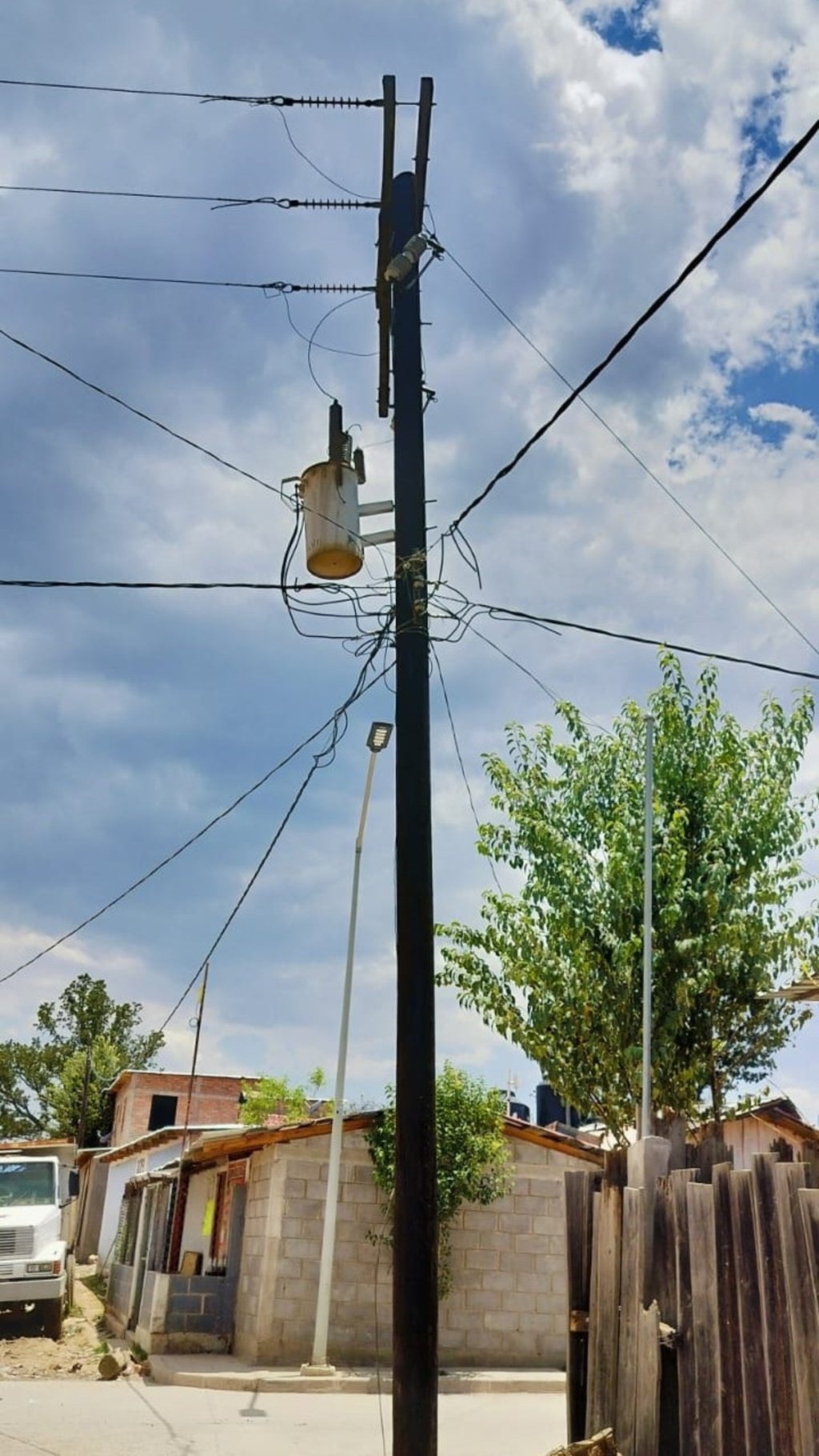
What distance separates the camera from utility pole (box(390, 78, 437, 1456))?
6023 mm

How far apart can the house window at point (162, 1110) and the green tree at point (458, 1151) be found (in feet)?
102

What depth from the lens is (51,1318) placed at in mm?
16562

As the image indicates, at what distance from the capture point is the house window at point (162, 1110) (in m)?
46.0

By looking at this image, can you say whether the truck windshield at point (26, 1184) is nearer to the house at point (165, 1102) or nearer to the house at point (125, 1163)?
the house at point (125, 1163)

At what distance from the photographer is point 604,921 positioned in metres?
14.9

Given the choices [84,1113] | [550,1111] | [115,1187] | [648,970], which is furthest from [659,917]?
[84,1113]

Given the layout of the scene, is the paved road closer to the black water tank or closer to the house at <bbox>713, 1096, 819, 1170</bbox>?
the house at <bbox>713, 1096, 819, 1170</bbox>

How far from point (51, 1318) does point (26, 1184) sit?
230 centimetres

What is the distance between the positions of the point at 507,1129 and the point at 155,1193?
8751 mm

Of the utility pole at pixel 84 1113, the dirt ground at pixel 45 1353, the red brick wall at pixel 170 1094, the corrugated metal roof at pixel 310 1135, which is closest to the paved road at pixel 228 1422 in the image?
the dirt ground at pixel 45 1353

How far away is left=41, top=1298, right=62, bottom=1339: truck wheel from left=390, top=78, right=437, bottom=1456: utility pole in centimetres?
1244

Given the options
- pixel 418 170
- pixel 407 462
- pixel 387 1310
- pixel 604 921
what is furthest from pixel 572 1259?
pixel 387 1310

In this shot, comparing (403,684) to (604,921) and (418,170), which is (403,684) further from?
(604,921)

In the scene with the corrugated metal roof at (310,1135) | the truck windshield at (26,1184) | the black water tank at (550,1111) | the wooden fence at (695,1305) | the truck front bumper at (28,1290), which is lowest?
the truck front bumper at (28,1290)
